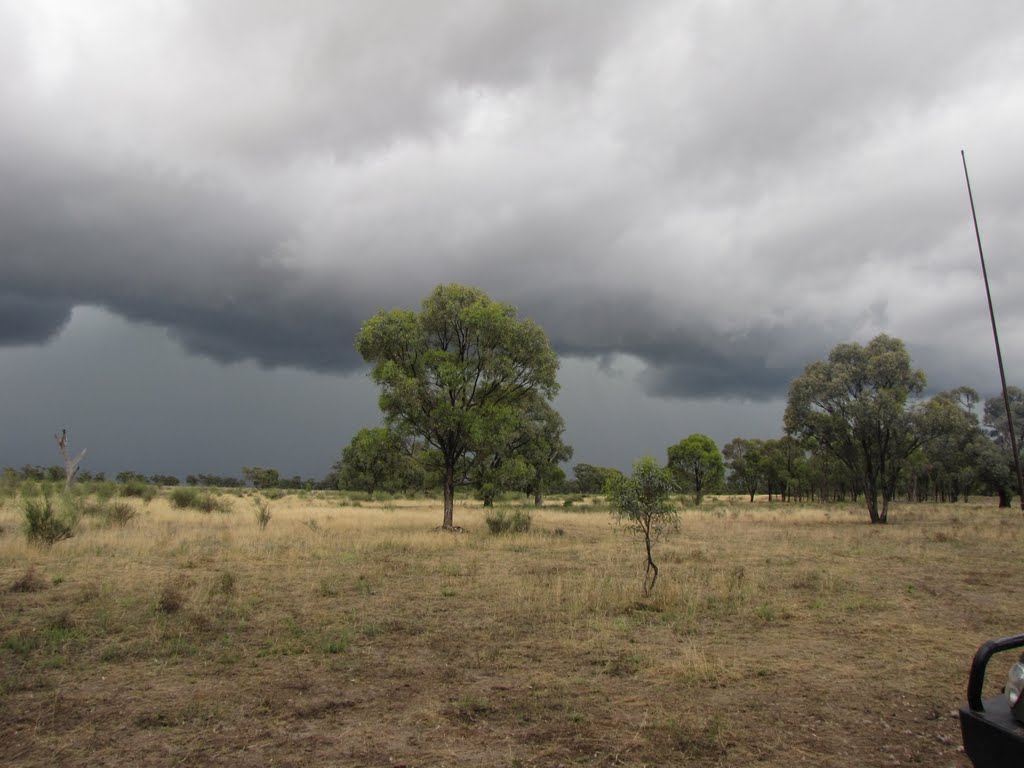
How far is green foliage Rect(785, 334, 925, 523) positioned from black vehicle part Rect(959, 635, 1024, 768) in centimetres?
3572

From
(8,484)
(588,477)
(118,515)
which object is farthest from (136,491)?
(588,477)

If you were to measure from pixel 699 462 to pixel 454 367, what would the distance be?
6149 cm

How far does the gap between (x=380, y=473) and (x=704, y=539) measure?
175ft

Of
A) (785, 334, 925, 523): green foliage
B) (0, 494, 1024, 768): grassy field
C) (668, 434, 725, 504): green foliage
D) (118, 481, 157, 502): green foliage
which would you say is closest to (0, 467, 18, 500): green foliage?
(118, 481, 157, 502): green foliage

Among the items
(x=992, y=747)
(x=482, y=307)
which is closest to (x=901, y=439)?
(x=482, y=307)

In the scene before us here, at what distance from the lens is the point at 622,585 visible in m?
13.8

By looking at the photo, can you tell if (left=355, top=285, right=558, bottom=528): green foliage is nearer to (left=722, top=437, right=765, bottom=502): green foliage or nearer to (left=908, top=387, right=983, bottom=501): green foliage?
(left=908, top=387, right=983, bottom=501): green foliage

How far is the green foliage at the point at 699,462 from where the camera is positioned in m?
81.1

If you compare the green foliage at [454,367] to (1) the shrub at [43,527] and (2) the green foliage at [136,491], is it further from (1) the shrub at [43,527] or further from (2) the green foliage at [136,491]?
(2) the green foliage at [136,491]

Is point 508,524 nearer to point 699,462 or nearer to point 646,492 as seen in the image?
point 646,492

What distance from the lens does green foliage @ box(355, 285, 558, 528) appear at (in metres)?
27.2

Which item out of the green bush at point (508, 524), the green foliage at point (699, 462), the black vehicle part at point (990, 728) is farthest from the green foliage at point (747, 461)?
the black vehicle part at point (990, 728)

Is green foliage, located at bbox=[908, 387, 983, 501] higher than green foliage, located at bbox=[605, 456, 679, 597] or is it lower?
higher

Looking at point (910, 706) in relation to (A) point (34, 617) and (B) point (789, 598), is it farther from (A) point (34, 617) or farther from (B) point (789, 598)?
(A) point (34, 617)
